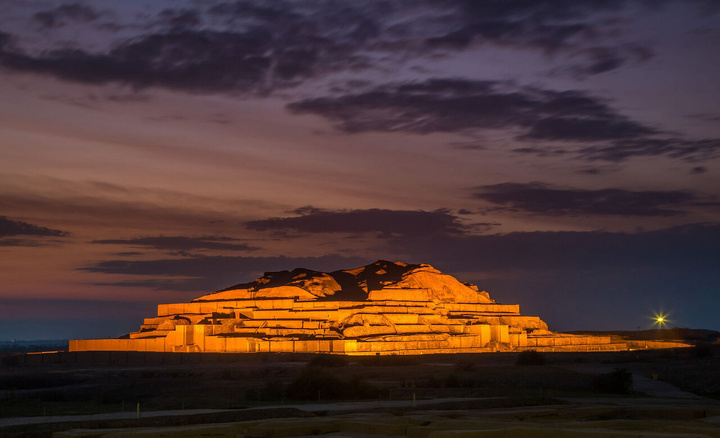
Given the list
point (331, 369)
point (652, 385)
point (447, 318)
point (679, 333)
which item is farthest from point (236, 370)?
point (679, 333)

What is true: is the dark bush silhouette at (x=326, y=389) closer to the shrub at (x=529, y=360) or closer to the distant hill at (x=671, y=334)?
the shrub at (x=529, y=360)

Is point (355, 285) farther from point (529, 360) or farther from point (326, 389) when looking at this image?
point (326, 389)

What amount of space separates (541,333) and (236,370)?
51.2 meters

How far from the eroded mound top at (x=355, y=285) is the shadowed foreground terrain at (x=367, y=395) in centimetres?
2750

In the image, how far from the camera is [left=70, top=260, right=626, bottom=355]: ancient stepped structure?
81.7 meters

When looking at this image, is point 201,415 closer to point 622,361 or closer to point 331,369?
point 331,369

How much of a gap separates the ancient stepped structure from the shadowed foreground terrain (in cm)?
678

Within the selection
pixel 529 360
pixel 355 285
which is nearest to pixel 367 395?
pixel 529 360

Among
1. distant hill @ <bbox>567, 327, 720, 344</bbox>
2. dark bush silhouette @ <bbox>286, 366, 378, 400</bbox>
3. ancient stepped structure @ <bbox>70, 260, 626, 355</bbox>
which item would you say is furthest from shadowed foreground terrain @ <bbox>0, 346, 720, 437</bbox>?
distant hill @ <bbox>567, 327, 720, 344</bbox>

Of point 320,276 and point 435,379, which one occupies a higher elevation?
point 320,276

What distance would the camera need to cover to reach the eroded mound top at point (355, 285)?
104m

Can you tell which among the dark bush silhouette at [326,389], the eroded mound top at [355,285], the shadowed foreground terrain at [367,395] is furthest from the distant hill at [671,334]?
the dark bush silhouette at [326,389]

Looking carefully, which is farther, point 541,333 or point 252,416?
point 541,333

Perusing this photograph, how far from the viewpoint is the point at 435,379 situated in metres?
49.9
